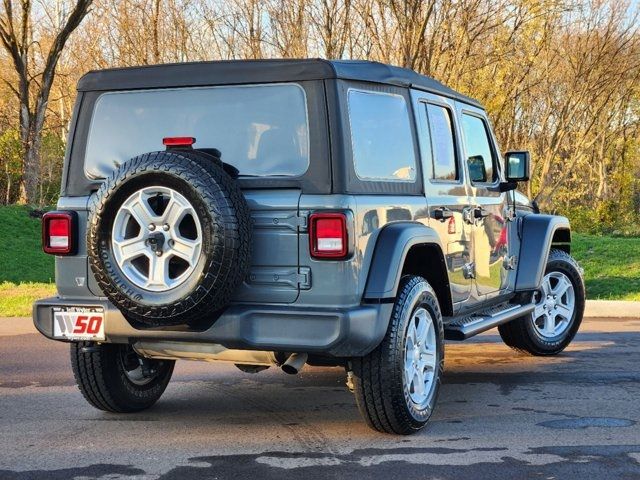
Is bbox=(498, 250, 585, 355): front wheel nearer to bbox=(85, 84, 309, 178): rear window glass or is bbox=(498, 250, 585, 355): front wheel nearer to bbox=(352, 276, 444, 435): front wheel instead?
bbox=(352, 276, 444, 435): front wheel

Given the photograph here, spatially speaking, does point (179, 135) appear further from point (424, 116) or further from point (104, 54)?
point (104, 54)

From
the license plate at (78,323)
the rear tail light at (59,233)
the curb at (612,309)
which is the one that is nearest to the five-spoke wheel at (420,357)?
the license plate at (78,323)

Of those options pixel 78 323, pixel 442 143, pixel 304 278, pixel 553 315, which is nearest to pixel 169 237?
pixel 304 278

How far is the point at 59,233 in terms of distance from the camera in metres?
5.62

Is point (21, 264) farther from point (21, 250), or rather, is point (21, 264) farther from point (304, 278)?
point (304, 278)

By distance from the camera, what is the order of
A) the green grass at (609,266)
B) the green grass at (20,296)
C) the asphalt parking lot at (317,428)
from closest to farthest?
the asphalt parking lot at (317,428) → the green grass at (20,296) → the green grass at (609,266)

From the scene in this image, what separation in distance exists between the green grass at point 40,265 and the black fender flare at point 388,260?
7.37 meters

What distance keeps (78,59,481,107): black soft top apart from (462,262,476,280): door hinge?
1363 millimetres

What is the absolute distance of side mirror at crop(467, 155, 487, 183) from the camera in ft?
23.2

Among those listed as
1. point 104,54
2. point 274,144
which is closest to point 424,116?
point 274,144

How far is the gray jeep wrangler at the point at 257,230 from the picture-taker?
5.07 metres

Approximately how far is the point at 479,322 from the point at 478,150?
1.39m

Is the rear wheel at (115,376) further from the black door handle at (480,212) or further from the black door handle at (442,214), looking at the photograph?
the black door handle at (480,212)

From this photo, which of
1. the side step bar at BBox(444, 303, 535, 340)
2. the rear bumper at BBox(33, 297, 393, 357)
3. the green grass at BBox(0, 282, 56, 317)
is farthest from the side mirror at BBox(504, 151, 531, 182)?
the green grass at BBox(0, 282, 56, 317)
